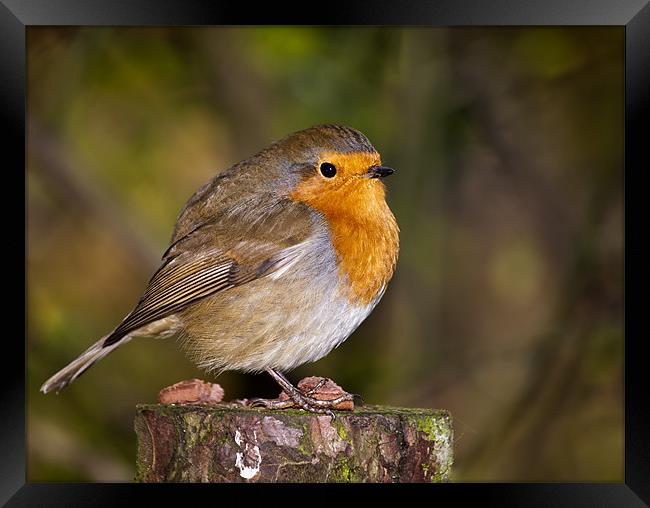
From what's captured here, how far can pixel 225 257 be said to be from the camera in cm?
511

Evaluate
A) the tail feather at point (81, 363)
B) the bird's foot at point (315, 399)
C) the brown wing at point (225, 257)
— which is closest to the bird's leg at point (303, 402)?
the bird's foot at point (315, 399)

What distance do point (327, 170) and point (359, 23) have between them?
3.85ft

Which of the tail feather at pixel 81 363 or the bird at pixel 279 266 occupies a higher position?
the bird at pixel 279 266

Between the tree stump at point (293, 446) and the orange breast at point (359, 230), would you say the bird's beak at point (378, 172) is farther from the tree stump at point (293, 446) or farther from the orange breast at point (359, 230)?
the tree stump at point (293, 446)

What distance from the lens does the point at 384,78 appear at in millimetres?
7715

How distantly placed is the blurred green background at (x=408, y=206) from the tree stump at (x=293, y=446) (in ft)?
7.31

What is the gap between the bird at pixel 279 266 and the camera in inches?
194

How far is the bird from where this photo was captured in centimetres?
493

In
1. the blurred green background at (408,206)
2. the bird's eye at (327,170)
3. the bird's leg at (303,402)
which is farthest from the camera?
the blurred green background at (408,206)

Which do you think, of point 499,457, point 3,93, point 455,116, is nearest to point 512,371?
point 499,457

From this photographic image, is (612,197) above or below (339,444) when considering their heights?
above

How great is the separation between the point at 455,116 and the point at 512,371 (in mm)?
2126

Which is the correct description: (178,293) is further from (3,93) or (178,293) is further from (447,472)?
(447,472)

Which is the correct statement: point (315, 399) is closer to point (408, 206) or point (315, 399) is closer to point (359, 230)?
point (359, 230)
